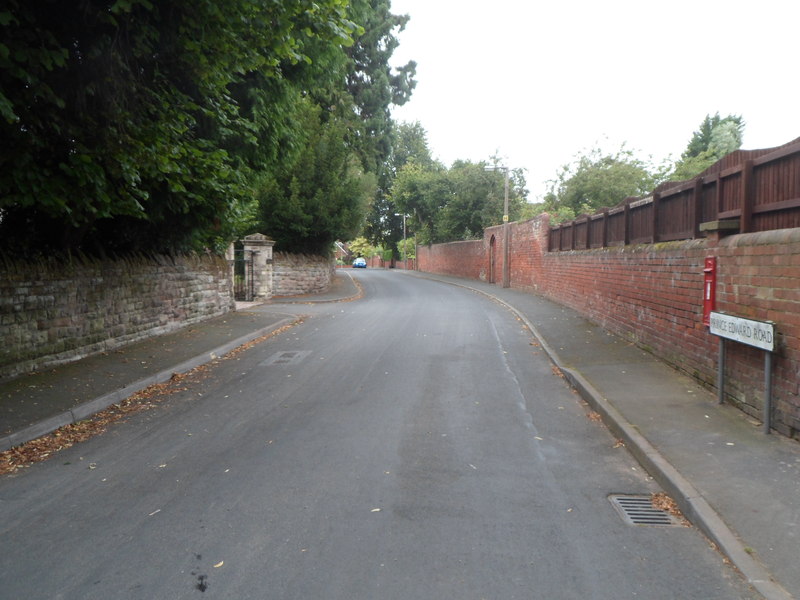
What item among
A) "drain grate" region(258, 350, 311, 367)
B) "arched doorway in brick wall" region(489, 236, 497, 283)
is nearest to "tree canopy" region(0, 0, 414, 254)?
"drain grate" region(258, 350, 311, 367)

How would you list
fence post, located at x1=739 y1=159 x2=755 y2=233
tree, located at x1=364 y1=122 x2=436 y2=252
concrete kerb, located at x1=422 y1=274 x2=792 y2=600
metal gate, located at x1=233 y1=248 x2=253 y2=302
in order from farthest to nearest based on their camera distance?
tree, located at x1=364 y1=122 x2=436 y2=252, metal gate, located at x1=233 y1=248 x2=253 y2=302, fence post, located at x1=739 y1=159 x2=755 y2=233, concrete kerb, located at x1=422 y1=274 x2=792 y2=600

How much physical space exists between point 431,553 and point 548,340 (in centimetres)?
921

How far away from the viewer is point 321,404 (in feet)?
24.0

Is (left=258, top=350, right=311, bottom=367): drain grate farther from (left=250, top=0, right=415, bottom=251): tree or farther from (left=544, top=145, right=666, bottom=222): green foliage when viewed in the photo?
(left=544, top=145, right=666, bottom=222): green foliage

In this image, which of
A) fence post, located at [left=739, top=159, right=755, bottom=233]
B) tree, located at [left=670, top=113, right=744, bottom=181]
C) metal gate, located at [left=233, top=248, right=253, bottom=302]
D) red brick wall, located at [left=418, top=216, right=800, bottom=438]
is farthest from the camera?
tree, located at [left=670, top=113, right=744, bottom=181]

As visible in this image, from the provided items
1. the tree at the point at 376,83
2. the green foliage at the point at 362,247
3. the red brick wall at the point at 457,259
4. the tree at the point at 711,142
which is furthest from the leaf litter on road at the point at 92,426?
the green foliage at the point at 362,247

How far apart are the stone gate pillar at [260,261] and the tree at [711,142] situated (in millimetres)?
31585

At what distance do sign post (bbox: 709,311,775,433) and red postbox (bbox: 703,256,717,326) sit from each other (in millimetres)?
276

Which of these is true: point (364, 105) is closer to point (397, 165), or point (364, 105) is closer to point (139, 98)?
point (139, 98)

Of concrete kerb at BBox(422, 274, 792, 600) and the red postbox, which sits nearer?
concrete kerb at BBox(422, 274, 792, 600)

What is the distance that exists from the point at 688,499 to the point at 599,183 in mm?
38349

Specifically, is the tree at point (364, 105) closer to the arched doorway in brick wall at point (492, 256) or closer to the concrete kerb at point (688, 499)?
the arched doorway in brick wall at point (492, 256)

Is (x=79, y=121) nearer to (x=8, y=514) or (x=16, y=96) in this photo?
(x=16, y=96)

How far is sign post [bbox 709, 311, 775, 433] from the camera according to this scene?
17.6ft
